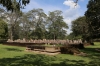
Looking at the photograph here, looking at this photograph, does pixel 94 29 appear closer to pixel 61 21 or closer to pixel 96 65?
pixel 96 65

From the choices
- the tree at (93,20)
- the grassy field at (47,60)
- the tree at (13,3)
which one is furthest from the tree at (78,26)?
the tree at (13,3)

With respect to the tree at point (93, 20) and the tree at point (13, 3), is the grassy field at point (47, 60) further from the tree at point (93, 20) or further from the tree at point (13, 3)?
the tree at point (93, 20)

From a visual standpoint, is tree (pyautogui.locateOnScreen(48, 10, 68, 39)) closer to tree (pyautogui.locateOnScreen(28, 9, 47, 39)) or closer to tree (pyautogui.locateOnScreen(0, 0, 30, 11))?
tree (pyautogui.locateOnScreen(28, 9, 47, 39))

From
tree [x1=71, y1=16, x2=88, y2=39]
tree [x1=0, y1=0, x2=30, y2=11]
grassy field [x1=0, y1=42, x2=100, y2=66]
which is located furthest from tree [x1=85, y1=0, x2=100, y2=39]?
tree [x1=71, y1=16, x2=88, y2=39]

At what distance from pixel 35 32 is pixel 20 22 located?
734 cm

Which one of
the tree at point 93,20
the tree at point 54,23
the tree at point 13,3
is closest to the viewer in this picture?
the tree at point 13,3

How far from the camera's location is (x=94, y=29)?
32.9 metres

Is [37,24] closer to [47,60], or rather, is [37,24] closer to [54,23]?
[54,23]

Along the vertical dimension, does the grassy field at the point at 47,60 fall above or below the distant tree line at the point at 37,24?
below

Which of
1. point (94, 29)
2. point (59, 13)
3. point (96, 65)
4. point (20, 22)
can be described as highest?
point (59, 13)

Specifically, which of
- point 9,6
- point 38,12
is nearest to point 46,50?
point 9,6

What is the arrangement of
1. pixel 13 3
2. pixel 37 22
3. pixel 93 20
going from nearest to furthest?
pixel 13 3
pixel 93 20
pixel 37 22

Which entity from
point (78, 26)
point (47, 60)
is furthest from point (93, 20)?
point (78, 26)

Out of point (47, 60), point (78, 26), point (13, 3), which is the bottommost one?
point (47, 60)
